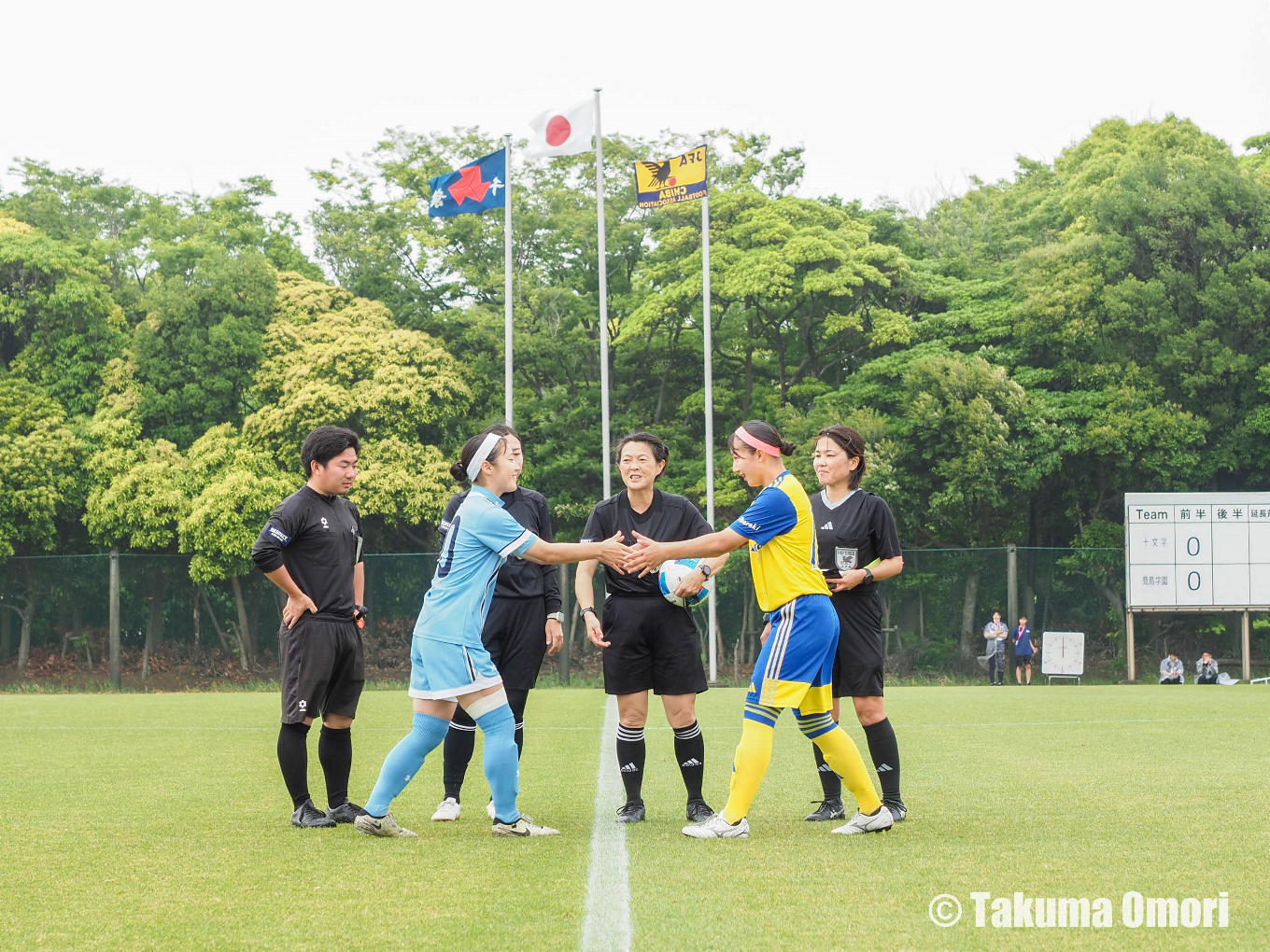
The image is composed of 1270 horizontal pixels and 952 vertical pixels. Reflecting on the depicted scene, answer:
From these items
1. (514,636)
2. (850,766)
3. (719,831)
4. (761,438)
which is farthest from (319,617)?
(850,766)

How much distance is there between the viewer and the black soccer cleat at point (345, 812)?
6.41 metres

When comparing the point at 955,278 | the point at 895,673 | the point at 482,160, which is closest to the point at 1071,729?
the point at 895,673

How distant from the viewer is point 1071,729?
1202 cm

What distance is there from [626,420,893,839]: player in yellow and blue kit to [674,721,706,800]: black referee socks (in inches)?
25.5

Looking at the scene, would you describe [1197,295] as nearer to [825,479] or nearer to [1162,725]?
[1162,725]

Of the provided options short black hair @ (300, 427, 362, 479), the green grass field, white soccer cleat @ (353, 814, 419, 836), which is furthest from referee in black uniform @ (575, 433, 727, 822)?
short black hair @ (300, 427, 362, 479)

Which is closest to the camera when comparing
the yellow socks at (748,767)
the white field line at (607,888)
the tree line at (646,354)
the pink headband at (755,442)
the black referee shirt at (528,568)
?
the white field line at (607,888)

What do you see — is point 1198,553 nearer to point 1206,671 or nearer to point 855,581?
point 1206,671

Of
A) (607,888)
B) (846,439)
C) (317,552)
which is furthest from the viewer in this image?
(846,439)

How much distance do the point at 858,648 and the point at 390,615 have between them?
1979 cm

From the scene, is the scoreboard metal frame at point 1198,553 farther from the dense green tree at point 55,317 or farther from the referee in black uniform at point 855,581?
the dense green tree at point 55,317

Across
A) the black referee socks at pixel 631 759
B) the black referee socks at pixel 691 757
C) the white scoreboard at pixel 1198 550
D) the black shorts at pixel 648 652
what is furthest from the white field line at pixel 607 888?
the white scoreboard at pixel 1198 550

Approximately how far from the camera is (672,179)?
76.5 feet

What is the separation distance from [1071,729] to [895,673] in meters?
13.7
